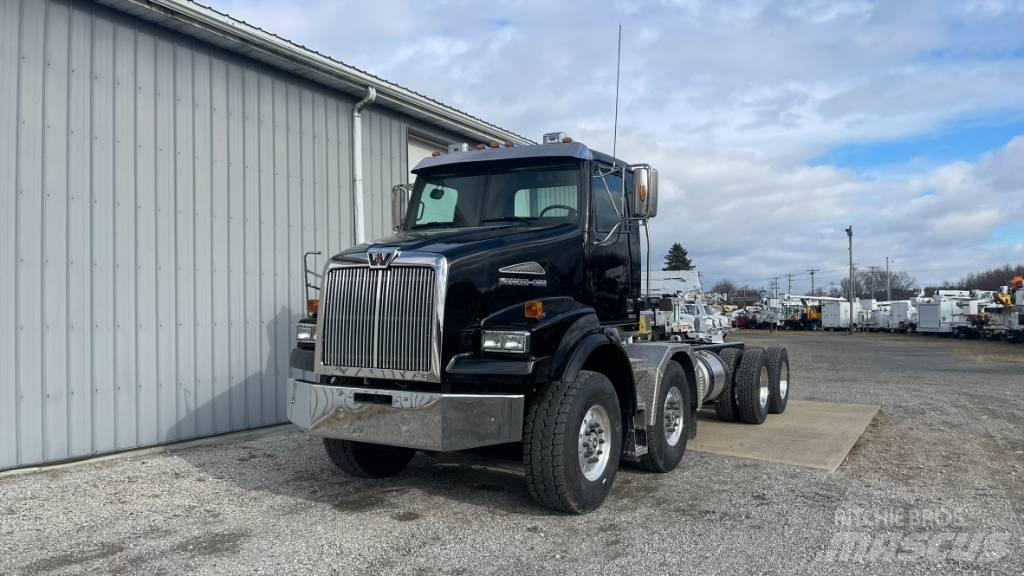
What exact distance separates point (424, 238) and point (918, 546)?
12.7 ft

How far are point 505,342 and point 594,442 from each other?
1123mm

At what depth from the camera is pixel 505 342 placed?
4.90 m

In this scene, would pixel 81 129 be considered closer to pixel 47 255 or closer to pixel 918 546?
pixel 47 255

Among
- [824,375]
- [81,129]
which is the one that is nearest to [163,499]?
[81,129]

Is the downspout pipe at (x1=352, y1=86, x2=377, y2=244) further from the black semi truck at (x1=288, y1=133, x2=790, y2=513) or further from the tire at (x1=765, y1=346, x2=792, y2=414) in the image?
the tire at (x1=765, y1=346, x2=792, y2=414)

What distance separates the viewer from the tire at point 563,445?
4969 mm

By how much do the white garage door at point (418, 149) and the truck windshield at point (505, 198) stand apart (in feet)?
16.0

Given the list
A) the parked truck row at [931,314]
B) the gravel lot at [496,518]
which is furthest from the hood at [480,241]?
the parked truck row at [931,314]

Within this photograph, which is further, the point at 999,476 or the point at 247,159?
the point at 247,159

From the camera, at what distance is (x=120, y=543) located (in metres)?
4.80

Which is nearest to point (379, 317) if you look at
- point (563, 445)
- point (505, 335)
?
point (505, 335)

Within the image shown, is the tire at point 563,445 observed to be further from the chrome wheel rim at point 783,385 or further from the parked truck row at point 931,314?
the parked truck row at point 931,314

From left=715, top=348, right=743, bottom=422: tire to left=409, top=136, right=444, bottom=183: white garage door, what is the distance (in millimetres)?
5332

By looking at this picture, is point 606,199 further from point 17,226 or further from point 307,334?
point 17,226
